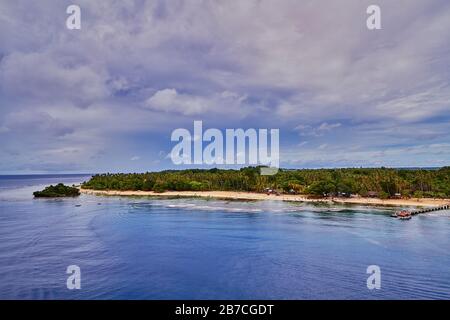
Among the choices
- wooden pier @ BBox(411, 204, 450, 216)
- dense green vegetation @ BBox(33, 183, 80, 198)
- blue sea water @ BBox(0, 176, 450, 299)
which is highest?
dense green vegetation @ BBox(33, 183, 80, 198)

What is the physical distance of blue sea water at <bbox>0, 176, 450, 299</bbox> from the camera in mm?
23094

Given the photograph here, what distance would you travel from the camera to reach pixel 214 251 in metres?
33.8

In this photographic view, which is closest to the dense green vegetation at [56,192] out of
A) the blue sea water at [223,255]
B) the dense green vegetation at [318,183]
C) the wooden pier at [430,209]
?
the dense green vegetation at [318,183]

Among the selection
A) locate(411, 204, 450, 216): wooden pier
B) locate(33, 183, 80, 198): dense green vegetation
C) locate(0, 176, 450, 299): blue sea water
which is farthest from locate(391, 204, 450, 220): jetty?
locate(33, 183, 80, 198): dense green vegetation

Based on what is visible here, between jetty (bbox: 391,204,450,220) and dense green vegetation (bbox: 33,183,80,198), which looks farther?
dense green vegetation (bbox: 33,183,80,198)

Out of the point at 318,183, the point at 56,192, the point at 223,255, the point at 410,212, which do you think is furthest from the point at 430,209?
the point at 56,192

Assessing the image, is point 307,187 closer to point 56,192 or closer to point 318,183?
point 318,183

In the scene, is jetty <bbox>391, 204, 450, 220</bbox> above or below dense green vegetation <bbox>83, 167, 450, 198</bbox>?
below

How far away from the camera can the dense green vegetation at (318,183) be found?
84250mm

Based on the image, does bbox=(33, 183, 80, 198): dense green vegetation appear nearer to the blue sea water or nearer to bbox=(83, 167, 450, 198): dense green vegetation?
bbox=(83, 167, 450, 198): dense green vegetation

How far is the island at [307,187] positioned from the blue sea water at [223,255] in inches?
1029
